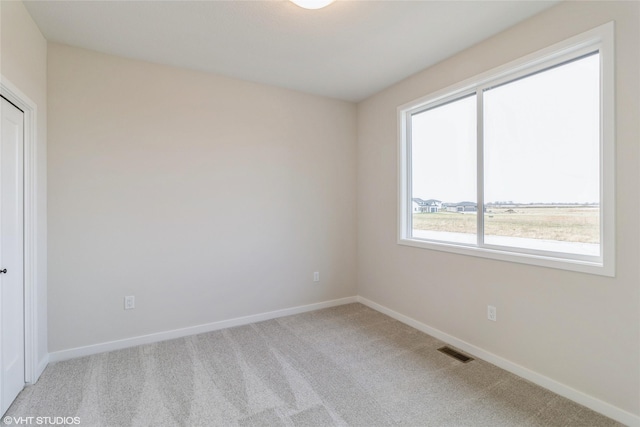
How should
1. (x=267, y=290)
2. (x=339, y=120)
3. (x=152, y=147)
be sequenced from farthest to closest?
(x=339, y=120) < (x=267, y=290) < (x=152, y=147)

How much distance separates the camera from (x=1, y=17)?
175 cm

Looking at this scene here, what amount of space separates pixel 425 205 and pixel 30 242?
348 centimetres

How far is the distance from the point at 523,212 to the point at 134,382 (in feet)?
10.6

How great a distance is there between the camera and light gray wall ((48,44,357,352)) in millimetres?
2520

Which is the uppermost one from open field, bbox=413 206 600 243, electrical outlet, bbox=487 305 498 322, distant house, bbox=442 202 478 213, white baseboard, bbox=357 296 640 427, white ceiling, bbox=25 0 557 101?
white ceiling, bbox=25 0 557 101

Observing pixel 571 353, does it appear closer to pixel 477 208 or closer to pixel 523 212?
pixel 523 212

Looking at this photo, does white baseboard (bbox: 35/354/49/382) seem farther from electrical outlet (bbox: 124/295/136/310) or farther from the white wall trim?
electrical outlet (bbox: 124/295/136/310)

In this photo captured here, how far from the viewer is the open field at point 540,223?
1.98 metres

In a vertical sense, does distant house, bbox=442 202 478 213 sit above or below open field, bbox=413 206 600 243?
above

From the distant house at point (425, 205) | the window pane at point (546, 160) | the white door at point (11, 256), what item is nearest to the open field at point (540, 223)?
the window pane at point (546, 160)

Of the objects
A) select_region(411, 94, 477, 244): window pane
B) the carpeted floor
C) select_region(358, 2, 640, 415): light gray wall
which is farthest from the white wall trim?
select_region(411, 94, 477, 244): window pane

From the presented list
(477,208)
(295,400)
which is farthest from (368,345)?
(477,208)

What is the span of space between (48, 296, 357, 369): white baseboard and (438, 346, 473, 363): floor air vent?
4.94ft

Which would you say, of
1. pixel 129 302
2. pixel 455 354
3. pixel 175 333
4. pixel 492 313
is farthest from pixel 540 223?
pixel 129 302
